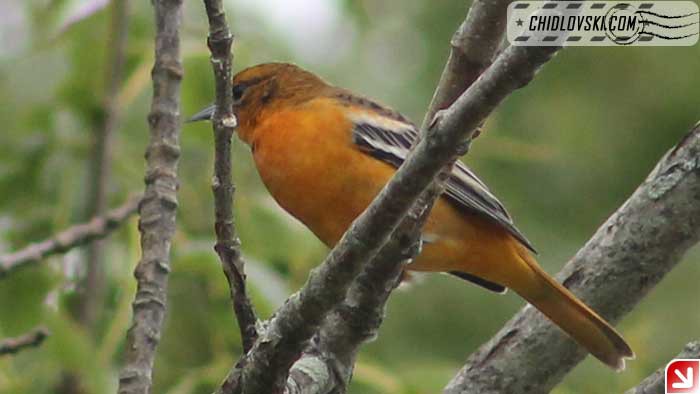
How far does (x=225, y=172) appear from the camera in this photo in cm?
271

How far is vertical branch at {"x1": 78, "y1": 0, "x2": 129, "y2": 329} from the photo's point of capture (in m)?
4.19

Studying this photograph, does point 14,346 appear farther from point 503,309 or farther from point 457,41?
point 503,309

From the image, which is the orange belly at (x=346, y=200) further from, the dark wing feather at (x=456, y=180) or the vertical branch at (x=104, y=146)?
the vertical branch at (x=104, y=146)

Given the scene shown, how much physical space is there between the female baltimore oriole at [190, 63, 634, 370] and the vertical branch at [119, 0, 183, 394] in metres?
0.81

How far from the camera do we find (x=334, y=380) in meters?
3.22

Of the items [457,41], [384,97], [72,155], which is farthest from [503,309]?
[457,41]

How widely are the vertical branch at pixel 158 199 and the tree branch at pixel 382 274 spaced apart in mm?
378

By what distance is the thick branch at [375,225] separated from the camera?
2.25m

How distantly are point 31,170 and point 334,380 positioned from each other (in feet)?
5.82

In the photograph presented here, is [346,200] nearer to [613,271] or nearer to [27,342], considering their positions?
[613,271]

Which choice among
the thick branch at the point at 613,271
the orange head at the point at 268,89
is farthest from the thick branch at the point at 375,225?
the orange head at the point at 268,89
